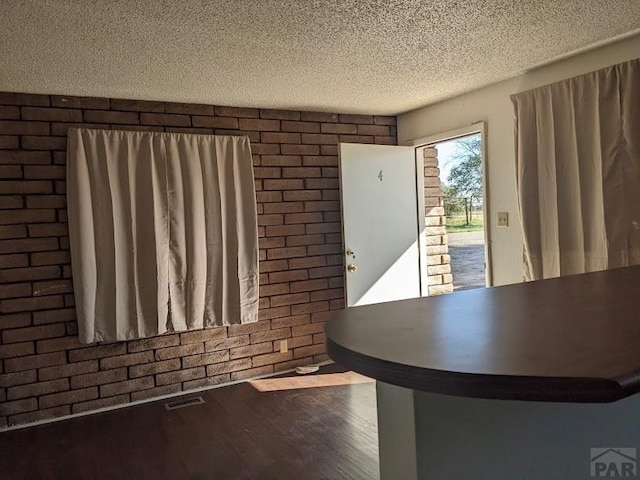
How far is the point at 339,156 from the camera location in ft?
13.0

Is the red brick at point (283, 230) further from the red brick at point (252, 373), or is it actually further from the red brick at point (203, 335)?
the red brick at point (252, 373)

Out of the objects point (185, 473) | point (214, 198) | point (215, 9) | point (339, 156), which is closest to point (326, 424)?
point (185, 473)

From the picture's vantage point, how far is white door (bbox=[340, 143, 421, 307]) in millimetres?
4008

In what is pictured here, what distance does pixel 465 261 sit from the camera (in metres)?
4.93

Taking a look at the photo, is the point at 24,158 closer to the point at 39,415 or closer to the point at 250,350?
the point at 39,415

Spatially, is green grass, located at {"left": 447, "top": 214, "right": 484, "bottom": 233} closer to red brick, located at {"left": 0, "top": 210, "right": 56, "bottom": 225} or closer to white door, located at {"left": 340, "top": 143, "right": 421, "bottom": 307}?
white door, located at {"left": 340, "top": 143, "right": 421, "bottom": 307}

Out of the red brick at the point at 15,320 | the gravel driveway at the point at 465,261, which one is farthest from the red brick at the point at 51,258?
the gravel driveway at the point at 465,261

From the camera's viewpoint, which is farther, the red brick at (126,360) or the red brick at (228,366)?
the red brick at (228,366)

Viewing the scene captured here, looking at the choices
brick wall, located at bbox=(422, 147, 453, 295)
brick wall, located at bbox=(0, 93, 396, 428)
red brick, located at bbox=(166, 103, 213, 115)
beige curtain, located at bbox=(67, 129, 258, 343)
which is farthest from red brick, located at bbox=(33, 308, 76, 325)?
brick wall, located at bbox=(422, 147, 453, 295)

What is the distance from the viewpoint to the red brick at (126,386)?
3.43 meters

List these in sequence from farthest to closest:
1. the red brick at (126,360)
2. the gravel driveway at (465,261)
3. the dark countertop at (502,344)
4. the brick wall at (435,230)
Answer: the gravel driveway at (465,261) → the brick wall at (435,230) → the red brick at (126,360) → the dark countertop at (502,344)

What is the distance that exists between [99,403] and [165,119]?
213 cm

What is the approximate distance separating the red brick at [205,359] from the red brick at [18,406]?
3.33 ft

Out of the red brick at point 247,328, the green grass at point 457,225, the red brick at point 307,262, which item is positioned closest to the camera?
the red brick at point 247,328
